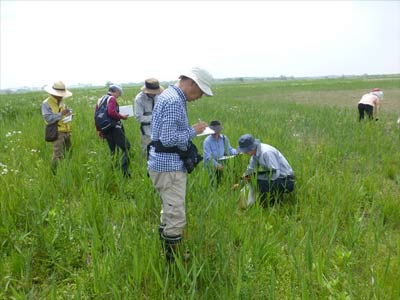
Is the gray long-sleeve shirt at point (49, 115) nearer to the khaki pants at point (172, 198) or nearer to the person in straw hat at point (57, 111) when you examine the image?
the person in straw hat at point (57, 111)

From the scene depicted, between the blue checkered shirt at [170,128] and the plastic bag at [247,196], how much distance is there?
1.04 meters

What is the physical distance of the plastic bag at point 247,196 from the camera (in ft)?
9.71

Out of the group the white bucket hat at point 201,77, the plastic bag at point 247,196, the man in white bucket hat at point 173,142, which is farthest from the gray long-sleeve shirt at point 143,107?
the white bucket hat at point 201,77

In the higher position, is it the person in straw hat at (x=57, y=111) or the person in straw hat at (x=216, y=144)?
the person in straw hat at (x=57, y=111)

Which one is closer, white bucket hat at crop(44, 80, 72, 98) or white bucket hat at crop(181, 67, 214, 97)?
white bucket hat at crop(181, 67, 214, 97)

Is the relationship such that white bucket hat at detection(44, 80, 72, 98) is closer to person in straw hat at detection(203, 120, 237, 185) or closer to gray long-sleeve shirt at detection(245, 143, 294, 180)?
person in straw hat at detection(203, 120, 237, 185)

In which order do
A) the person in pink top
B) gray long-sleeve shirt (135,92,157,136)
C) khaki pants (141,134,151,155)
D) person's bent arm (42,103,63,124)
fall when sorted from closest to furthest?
1. person's bent arm (42,103,63,124)
2. gray long-sleeve shirt (135,92,157,136)
3. khaki pants (141,134,151,155)
4. the person in pink top

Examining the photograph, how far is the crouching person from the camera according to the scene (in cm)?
311

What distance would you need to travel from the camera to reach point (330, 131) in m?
6.24

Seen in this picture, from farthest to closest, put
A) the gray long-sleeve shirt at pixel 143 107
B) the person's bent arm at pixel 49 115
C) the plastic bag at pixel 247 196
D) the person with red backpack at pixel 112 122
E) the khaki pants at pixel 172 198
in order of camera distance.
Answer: the gray long-sleeve shirt at pixel 143 107 < the person with red backpack at pixel 112 122 < the person's bent arm at pixel 49 115 < the plastic bag at pixel 247 196 < the khaki pants at pixel 172 198

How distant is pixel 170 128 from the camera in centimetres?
200

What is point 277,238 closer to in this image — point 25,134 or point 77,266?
point 77,266

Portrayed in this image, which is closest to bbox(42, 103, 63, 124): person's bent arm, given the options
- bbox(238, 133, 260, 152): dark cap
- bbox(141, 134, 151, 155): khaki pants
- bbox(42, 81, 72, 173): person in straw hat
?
bbox(42, 81, 72, 173): person in straw hat

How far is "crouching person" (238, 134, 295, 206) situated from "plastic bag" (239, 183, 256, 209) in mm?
93
